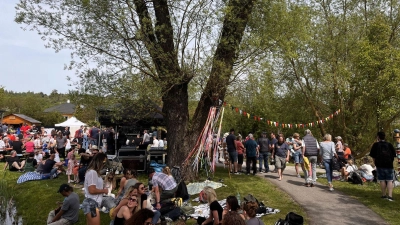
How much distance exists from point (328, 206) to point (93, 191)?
5.43m

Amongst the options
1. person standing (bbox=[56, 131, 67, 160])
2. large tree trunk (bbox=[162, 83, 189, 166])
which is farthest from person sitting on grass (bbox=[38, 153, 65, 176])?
large tree trunk (bbox=[162, 83, 189, 166])

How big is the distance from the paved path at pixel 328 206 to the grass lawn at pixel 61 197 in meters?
0.29

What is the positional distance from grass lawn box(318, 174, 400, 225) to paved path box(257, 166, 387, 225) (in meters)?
0.19

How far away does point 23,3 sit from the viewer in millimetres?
9898

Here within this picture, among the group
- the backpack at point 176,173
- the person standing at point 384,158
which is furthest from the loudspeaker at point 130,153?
the person standing at point 384,158

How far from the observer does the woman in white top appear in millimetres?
5969

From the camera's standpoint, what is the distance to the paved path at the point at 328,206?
693 cm

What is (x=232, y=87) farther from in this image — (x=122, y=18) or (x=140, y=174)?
(x=140, y=174)

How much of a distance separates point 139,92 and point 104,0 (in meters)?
2.87

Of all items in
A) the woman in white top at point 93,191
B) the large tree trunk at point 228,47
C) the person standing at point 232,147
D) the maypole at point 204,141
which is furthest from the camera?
the person standing at point 232,147

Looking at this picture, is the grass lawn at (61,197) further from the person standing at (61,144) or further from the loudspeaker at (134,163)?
the person standing at (61,144)

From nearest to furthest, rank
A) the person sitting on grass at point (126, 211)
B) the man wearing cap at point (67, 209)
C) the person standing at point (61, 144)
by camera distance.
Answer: the person sitting on grass at point (126, 211) → the man wearing cap at point (67, 209) → the person standing at point (61, 144)

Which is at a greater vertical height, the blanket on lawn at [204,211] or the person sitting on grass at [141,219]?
the person sitting on grass at [141,219]

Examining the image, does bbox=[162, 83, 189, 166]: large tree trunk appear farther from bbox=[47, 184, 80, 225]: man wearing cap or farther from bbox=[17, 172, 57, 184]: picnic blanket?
bbox=[17, 172, 57, 184]: picnic blanket
